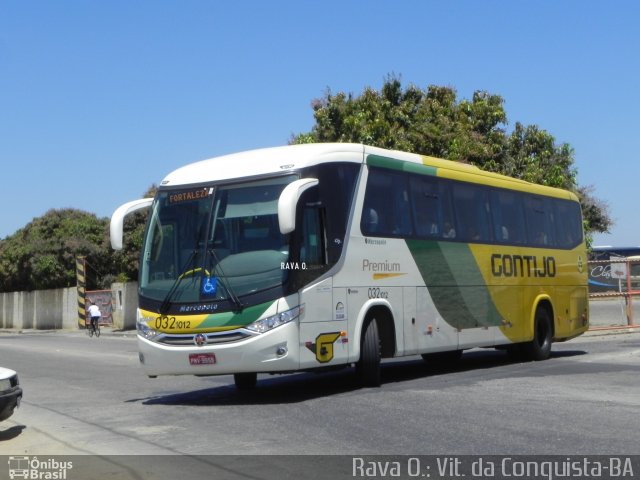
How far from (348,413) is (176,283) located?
310 cm

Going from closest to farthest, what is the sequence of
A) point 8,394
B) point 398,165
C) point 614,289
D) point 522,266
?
point 8,394 < point 398,165 < point 522,266 < point 614,289

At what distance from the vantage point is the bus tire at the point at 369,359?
1379 centimetres

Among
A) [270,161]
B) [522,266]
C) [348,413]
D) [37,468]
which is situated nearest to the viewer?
[37,468]

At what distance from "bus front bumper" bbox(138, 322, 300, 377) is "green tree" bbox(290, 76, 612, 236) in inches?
775

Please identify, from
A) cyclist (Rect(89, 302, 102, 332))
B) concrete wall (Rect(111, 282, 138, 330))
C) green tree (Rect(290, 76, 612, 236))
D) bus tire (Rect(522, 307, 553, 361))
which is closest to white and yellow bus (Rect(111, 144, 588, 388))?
bus tire (Rect(522, 307, 553, 361))

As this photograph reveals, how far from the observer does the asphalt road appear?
370 inches

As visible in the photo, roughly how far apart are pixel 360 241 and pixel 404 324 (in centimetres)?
175

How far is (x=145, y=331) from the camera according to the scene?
13.2 metres

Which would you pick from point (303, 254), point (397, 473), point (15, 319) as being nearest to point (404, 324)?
point (303, 254)

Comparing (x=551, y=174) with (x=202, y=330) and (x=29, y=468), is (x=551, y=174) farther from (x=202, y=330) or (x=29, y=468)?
(x=29, y=468)

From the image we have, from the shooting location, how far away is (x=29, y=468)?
8.80m

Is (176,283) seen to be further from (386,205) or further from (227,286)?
(386,205)

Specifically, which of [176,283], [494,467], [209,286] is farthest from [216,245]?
[494,467]

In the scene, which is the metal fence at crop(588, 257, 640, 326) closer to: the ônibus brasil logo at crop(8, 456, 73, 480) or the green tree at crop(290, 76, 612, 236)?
the green tree at crop(290, 76, 612, 236)
